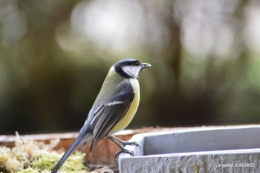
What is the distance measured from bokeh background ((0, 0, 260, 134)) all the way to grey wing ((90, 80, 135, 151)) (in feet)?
7.07

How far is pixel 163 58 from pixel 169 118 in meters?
0.60

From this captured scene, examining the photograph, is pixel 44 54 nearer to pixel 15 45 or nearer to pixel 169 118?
pixel 15 45

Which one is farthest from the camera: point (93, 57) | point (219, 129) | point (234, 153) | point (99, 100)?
point (93, 57)

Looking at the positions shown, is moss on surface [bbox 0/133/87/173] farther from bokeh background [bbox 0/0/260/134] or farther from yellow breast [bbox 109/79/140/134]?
bokeh background [bbox 0/0/260/134]

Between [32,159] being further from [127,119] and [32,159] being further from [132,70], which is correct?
[132,70]

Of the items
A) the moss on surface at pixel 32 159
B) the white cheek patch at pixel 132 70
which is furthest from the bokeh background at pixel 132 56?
the moss on surface at pixel 32 159

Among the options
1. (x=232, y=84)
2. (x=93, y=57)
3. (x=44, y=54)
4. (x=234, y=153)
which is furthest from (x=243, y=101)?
(x=234, y=153)

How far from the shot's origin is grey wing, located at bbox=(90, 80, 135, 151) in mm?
1640

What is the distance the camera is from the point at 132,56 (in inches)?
156

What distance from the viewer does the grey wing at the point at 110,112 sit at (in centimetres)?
164

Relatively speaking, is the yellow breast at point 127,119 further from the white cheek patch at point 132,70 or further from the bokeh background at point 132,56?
the bokeh background at point 132,56

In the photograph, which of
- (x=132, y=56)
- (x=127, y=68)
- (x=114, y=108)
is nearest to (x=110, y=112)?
(x=114, y=108)

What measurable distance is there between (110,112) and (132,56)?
2308 millimetres

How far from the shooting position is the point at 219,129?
4.84 ft
